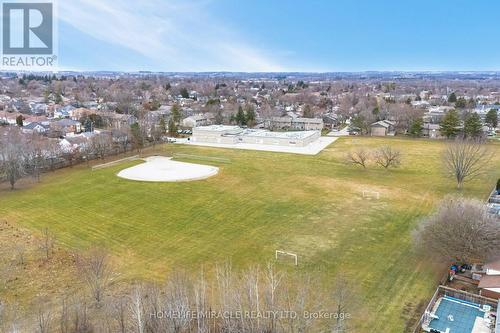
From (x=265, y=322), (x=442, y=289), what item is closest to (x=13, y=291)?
(x=265, y=322)

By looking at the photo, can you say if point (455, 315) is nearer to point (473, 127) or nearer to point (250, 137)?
point (250, 137)

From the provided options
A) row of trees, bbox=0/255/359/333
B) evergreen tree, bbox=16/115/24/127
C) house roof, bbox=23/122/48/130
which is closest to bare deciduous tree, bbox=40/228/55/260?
row of trees, bbox=0/255/359/333

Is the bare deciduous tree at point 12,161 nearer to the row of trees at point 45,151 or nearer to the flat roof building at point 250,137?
the row of trees at point 45,151

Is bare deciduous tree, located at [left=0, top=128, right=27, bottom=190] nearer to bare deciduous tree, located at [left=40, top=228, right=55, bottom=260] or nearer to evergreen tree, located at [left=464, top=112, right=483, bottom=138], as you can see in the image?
bare deciduous tree, located at [left=40, top=228, right=55, bottom=260]

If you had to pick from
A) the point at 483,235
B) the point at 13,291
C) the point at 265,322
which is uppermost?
the point at 483,235

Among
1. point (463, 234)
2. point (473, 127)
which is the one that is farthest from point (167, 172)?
point (473, 127)

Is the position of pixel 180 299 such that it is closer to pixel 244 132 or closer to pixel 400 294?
pixel 400 294

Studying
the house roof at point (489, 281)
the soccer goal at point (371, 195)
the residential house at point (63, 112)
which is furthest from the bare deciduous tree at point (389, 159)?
the residential house at point (63, 112)
